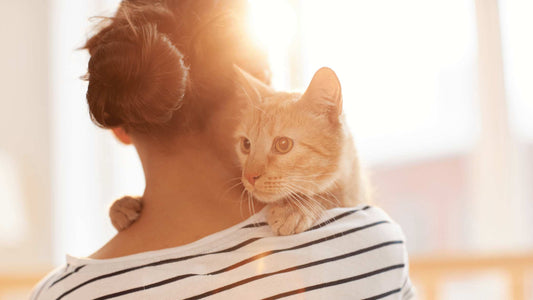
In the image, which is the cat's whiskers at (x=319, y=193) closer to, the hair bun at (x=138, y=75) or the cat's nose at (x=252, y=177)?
the cat's nose at (x=252, y=177)

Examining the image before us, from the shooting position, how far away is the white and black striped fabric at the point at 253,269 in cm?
61

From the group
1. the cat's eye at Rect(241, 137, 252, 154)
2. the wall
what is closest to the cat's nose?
the cat's eye at Rect(241, 137, 252, 154)

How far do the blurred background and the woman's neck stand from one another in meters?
1.14


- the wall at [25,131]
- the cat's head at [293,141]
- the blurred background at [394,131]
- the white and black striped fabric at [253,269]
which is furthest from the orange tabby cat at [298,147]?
the wall at [25,131]

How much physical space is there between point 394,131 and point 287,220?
181 cm

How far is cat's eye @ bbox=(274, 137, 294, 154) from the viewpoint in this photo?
2.90ft

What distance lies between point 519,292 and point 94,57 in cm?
149

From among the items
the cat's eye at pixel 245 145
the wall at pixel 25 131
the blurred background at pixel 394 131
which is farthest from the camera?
the wall at pixel 25 131

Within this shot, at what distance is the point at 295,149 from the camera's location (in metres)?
0.88

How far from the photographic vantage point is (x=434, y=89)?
2314 mm

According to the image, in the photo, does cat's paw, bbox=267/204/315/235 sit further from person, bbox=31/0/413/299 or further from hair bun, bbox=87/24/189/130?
hair bun, bbox=87/24/189/130

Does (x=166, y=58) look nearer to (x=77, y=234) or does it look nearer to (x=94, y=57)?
(x=94, y=57)

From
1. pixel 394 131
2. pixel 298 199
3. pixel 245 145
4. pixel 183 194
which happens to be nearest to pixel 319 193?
pixel 298 199

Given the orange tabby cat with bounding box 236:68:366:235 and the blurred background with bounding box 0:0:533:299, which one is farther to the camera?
the blurred background with bounding box 0:0:533:299
